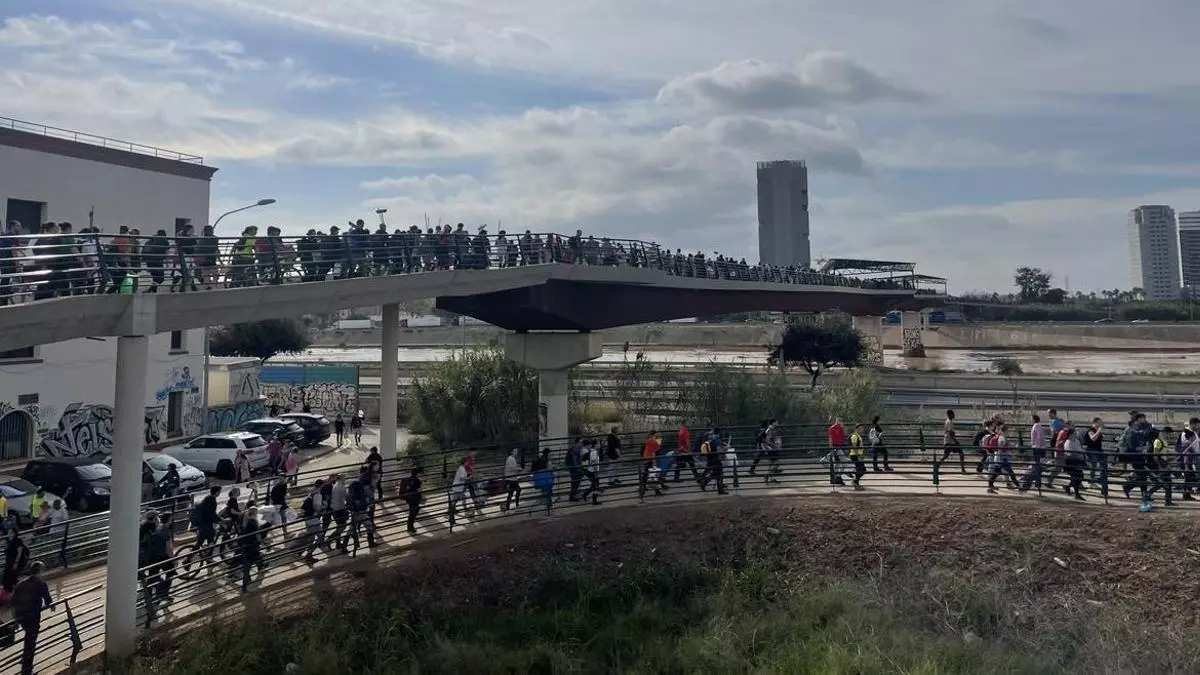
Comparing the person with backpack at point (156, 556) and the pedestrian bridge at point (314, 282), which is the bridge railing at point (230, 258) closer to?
the pedestrian bridge at point (314, 282)

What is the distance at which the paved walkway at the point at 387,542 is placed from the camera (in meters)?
11.3

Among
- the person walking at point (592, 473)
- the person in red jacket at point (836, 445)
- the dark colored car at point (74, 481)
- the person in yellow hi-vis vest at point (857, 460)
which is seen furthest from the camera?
the dark colored car at point (74, 481)

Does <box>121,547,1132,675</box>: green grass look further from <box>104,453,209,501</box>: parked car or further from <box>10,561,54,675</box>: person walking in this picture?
<box>104,453,209,501</box>: parked car

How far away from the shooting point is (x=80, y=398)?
90.4 feet

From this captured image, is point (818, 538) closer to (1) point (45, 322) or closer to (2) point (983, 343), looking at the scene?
(1) point (45, 322)

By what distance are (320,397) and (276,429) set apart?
384 inches

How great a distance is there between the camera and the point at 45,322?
1046 cm

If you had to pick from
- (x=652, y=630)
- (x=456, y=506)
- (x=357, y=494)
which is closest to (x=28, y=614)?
(x=357, y=494)

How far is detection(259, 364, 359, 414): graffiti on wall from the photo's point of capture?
3738cm

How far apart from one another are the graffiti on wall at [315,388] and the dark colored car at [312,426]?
4.82m

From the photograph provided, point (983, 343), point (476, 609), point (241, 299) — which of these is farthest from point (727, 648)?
point (983, 343)

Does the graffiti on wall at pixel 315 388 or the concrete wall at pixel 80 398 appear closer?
the concrete wall at pixel 80 398

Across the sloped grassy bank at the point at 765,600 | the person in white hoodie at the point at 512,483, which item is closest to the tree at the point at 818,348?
the sloped grassy bank at the point at 765,600

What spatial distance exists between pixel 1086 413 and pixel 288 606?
114 feet
